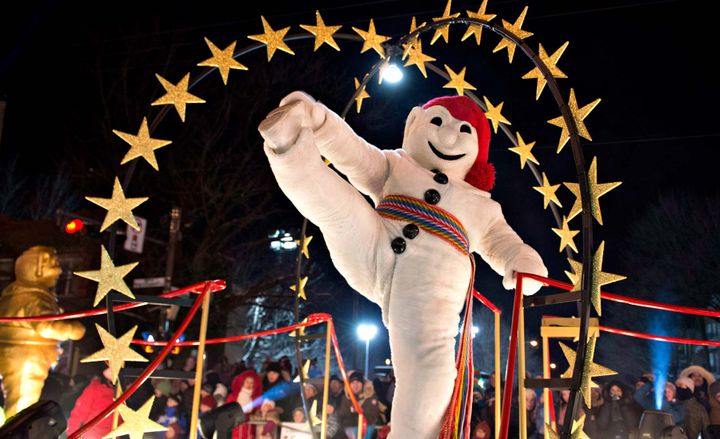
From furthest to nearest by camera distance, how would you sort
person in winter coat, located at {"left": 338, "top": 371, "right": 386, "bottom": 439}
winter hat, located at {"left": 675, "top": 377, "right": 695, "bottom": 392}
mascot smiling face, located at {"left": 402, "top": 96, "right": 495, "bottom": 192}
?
person in winter coat, located at {"left": 338, "top": 371, "right": 386, "bottom": 439}, winter hat, located at {"left": 675, "top": 377, "right": 695, "bottom": 392}, mascot smiling face, located at {"left": 402, "top": 96, "right": 495, "bottom": 192}

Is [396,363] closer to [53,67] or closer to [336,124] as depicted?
[336,124]

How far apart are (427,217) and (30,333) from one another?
139 inches

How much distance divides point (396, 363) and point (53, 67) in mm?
10733

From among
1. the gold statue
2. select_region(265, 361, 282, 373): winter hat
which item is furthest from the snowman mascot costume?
select_region(265, 361, 282, 373): winter hat

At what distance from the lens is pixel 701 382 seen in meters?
6.19

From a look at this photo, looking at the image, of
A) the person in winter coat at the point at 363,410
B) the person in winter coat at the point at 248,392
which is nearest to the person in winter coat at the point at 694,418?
the person in winter coat at the point at 363,410

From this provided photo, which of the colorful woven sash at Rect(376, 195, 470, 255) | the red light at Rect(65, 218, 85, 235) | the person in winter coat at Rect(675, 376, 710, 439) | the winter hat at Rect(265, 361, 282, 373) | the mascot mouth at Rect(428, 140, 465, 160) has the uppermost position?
the red light at Rect(65, 218, 85, 235)

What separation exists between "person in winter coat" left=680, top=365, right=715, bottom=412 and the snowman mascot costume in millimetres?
3590

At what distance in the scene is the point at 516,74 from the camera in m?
9.83

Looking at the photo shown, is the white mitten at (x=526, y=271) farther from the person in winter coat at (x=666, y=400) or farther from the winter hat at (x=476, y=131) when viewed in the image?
the person in winter coat at (x=666, y=400)

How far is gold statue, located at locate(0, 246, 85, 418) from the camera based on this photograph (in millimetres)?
4945

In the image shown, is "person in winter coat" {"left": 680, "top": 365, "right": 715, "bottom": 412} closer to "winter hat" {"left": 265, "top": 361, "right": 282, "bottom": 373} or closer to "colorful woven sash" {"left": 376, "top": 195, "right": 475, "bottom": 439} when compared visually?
"colorful woven sash" {"left": 376, "top": 195, "right": 475, "bottom": 439}

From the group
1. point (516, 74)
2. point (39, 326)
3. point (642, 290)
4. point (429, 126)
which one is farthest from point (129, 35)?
point (642, 290)

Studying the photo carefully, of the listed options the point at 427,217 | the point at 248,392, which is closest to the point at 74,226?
the point at 248,392
